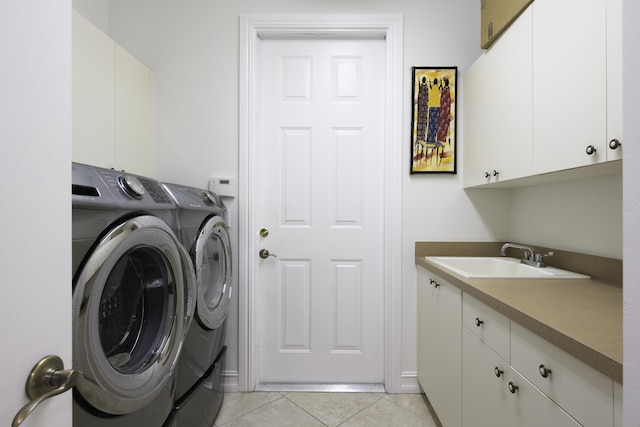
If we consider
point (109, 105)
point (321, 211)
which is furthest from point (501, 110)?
point (109, 105)

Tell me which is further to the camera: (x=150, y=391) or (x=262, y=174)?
(x=262, y=174)

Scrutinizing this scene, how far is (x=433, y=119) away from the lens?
6.26 ft

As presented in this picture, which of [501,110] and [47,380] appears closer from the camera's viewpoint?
[47,380]

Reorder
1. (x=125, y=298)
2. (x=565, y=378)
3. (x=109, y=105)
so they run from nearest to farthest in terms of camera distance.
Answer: (x=565, y=378)
(x=125, y=298)
(x=109, y=105)

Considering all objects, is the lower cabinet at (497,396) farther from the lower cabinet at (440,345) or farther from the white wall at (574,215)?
the white wall at (574,215)

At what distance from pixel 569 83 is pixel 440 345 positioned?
125 centimetres

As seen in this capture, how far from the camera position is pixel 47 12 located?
483 mm

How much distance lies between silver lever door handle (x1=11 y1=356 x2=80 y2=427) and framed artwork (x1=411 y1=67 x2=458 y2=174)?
183 cm

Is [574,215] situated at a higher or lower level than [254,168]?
lower

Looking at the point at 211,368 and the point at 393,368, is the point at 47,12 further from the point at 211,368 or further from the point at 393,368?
the point at 393,368

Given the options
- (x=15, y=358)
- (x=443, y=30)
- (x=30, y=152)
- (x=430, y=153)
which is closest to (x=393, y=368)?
(x=430, y=153)

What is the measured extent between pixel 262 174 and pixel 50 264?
5.13 ft

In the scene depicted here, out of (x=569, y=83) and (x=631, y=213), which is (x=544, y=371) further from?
(x=569, y=83)

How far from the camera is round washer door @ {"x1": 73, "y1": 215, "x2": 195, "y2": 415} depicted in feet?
2.44
